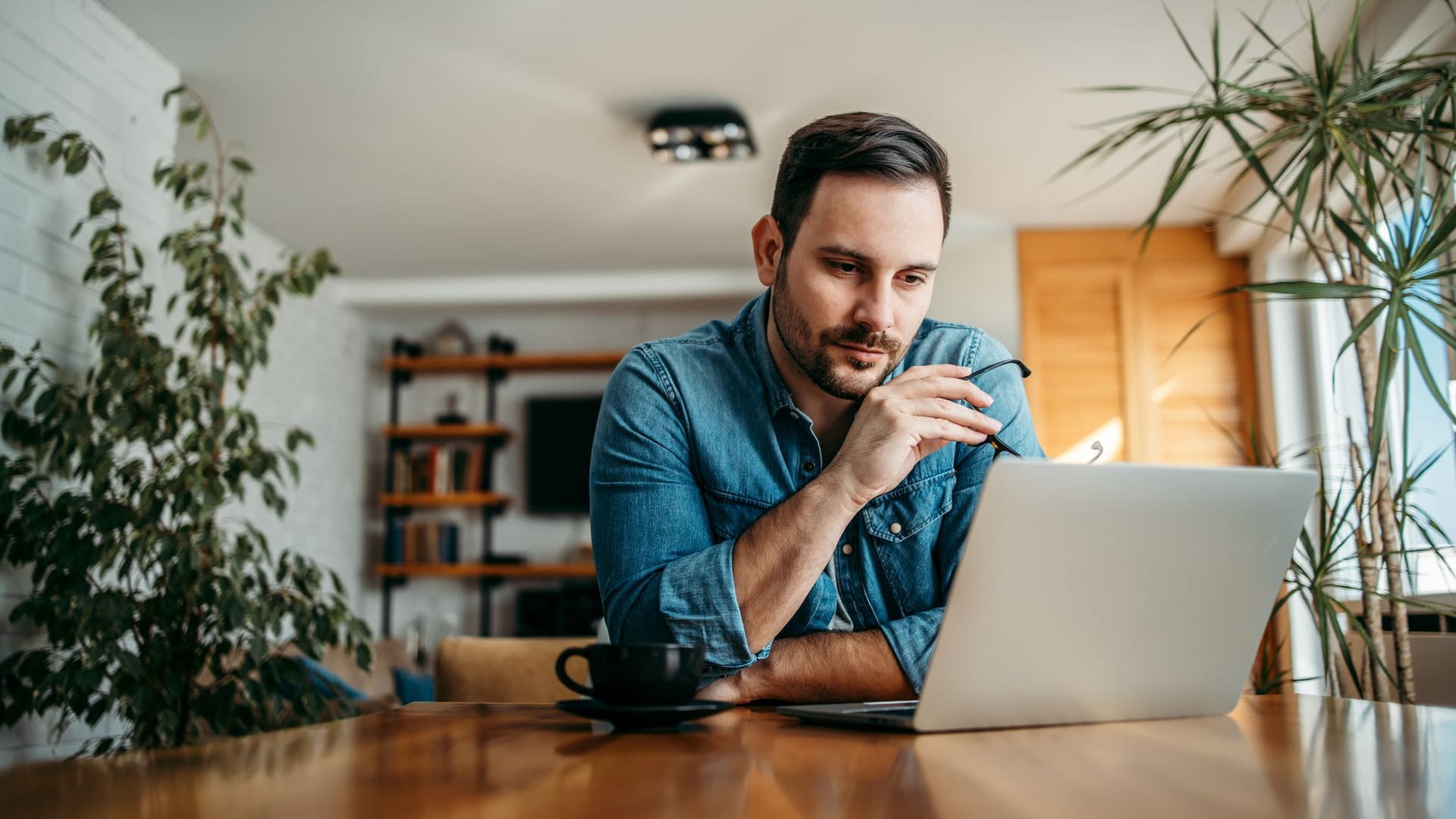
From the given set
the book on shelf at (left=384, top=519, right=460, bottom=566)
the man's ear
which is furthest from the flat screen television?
the man's ear

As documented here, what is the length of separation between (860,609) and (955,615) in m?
0.59

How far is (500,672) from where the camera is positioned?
8.16 ft

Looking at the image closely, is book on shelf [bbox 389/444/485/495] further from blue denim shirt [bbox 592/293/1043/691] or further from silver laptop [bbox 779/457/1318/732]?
silver laptop [bbox 779/457/1318/732]

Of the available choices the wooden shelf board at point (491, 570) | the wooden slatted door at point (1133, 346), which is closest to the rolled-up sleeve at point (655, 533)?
the wooden slatted door at point (1133, 346)

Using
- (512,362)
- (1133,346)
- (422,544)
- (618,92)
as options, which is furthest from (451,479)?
(1133,346)

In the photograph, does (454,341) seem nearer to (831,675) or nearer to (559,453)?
(559,453)

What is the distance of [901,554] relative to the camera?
1.35 metres

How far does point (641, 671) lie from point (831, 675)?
0.39 metres

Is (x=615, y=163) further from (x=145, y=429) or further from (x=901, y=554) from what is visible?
(x=901, y=554)

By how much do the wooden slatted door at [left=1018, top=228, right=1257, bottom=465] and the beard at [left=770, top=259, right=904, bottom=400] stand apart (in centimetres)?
391

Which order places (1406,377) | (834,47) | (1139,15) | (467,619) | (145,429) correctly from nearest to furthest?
(1406,377) → (145,429) → (1139,15) → (834,47) → (467,619)

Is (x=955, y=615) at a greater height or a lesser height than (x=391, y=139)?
lesser

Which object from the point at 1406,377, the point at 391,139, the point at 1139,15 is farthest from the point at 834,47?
the point at 1406,377

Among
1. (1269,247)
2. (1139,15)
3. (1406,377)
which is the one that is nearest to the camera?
(1406,377)
